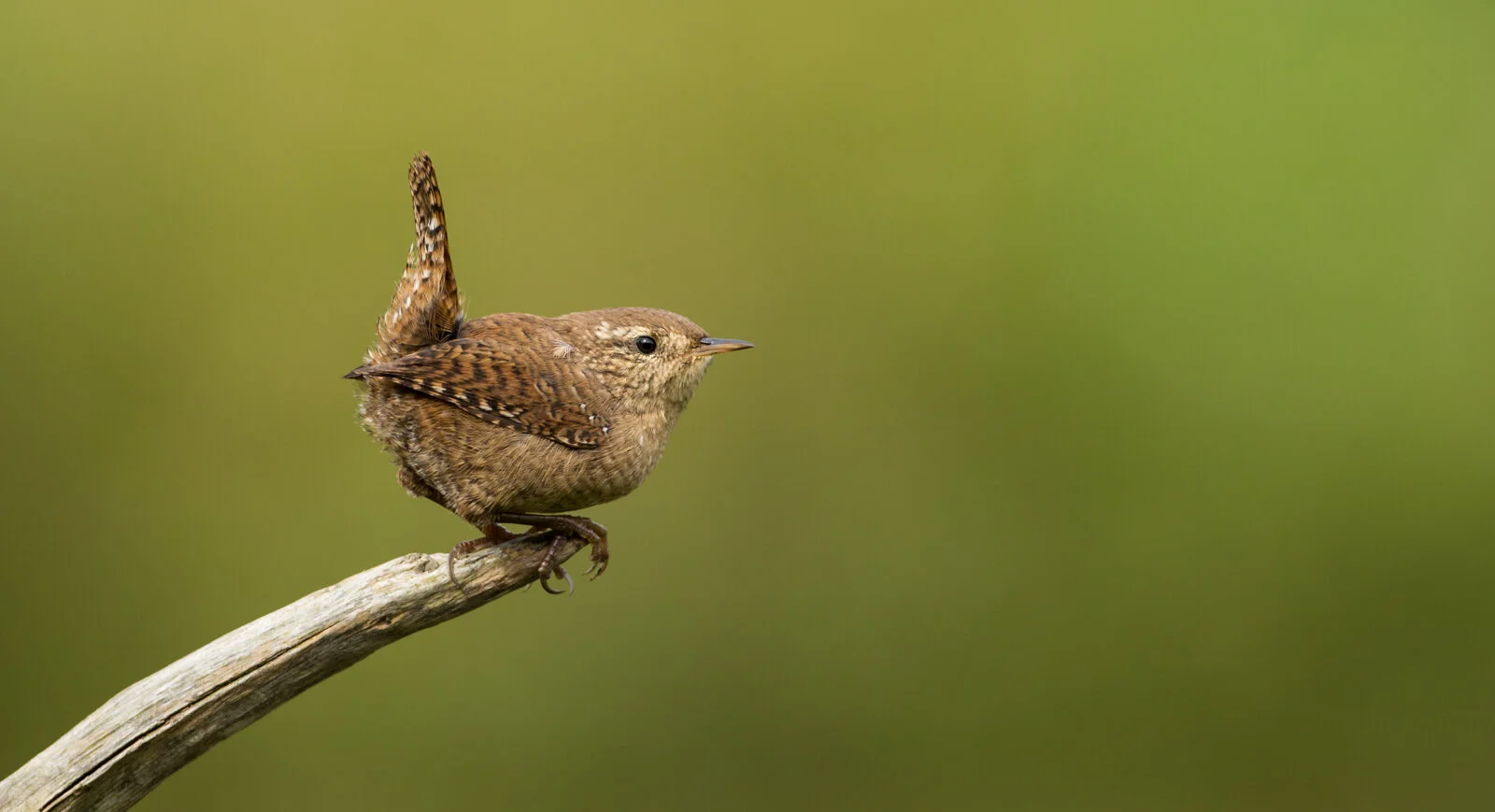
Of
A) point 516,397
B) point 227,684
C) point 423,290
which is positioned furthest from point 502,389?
point 227,684

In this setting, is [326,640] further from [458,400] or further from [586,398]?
[586,398]

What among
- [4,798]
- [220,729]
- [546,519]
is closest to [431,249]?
[546,519]

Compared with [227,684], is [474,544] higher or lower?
higher

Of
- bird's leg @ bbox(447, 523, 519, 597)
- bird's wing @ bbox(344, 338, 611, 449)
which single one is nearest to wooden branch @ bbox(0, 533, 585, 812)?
bird's leg @ bbox(447, 523, 519, 597)

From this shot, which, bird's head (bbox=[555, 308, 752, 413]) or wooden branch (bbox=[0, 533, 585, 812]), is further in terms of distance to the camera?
bird's head (bbox=[555, 308, 752, 413])

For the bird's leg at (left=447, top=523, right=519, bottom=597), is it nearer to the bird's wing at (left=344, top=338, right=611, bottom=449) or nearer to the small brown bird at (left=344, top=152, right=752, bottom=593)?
the small brown bird at (left=344, top=152, right=752, bottom=593)

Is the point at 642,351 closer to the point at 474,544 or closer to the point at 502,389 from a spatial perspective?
the point at 502,389
